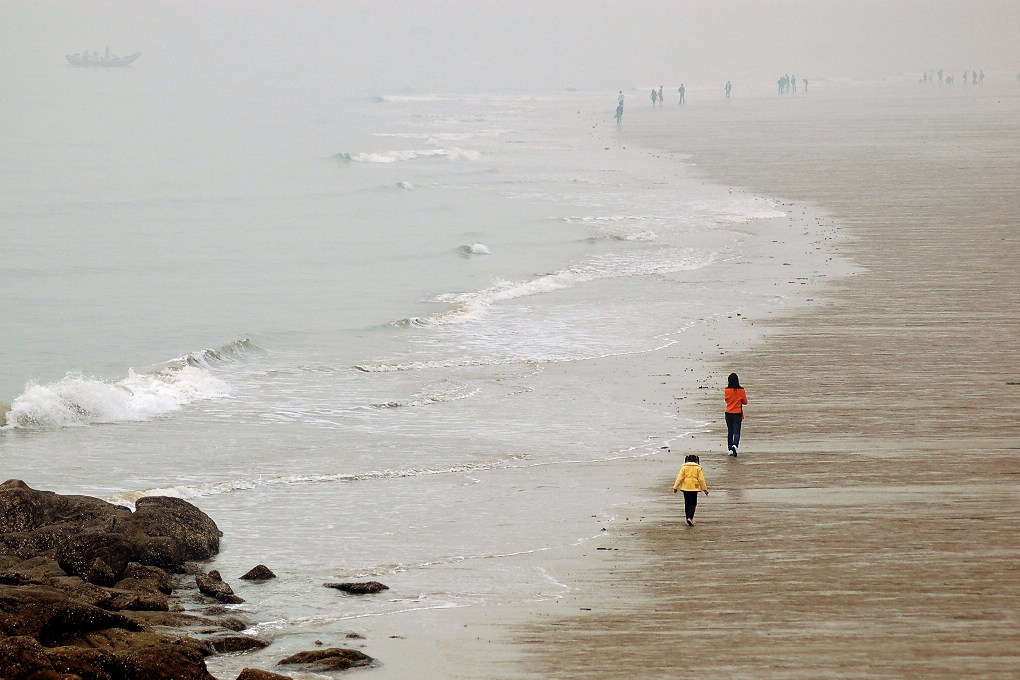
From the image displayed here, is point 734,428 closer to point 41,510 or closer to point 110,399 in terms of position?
point 41,510

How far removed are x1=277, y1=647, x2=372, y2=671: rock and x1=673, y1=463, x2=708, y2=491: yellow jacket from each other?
4266 mm

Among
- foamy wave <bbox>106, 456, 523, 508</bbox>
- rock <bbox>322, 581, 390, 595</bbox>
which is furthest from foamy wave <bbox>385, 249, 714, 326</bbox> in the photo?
rock <bbox>322, 581, 390, 595</bbox>

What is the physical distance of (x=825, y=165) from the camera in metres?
51.6

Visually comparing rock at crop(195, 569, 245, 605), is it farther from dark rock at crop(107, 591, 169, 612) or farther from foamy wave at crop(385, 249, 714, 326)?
foamy wave at crop(385, 249, 714, 326)

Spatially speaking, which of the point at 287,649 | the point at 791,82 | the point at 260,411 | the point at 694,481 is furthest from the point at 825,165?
the point at 791,82

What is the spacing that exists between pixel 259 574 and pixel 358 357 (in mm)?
10721

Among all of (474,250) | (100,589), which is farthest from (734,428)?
(474,250)

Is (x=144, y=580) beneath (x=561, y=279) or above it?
beneath

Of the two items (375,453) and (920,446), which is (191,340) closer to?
(375,453)

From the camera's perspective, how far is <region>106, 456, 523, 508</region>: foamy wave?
47.8ft

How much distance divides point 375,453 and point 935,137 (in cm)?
5577

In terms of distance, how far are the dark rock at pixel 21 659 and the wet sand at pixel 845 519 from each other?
329cm

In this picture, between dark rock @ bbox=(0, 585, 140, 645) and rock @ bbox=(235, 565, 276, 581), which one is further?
rock @ bbox=(235, 565, 276, 581)

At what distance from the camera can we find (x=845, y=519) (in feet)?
42.0
